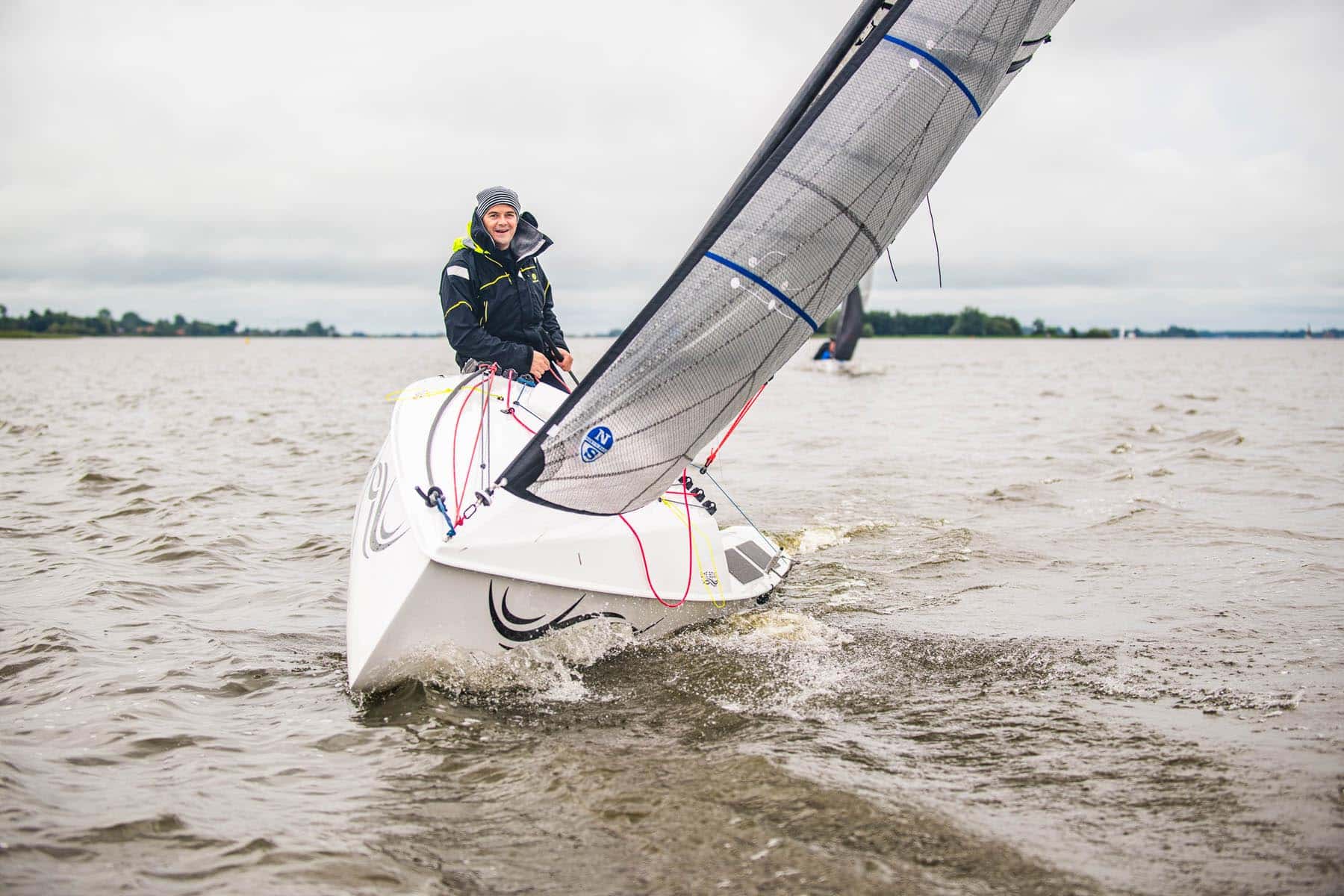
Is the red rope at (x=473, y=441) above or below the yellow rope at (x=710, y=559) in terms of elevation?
above

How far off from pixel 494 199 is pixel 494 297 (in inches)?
22.1

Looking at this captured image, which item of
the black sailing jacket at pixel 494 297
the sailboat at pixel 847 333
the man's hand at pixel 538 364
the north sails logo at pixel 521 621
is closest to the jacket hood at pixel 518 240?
the black sailing jacket at pixel 494 297

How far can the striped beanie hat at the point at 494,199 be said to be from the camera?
17.4 ft

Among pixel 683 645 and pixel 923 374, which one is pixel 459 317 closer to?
pixel 683 645

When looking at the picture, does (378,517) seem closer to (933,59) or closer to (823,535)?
(933,59)

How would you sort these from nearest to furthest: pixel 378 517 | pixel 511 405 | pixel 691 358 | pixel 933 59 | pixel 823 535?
pixel 933 59
pixel 691 358
pixel 378 517
pixel 511 405
pixel 823 535

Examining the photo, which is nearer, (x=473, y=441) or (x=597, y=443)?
(x=597, y=443)

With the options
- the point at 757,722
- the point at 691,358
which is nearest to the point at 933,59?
A: the point at 691,358

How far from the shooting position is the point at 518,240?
5.59 m

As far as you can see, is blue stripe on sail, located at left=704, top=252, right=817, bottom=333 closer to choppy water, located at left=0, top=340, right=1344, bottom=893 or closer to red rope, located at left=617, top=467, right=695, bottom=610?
red rope, located at left=617, top=467, right=695, bottom=610

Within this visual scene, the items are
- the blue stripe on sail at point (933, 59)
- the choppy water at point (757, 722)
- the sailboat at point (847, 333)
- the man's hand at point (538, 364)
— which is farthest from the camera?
the sailboat at point (847, 333)

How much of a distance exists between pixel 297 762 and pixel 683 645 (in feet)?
6.66

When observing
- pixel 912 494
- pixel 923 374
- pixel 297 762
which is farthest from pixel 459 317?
pixel 923 374

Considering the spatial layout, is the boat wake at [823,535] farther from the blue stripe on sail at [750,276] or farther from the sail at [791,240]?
the blue stripe on sail at [750,276]
